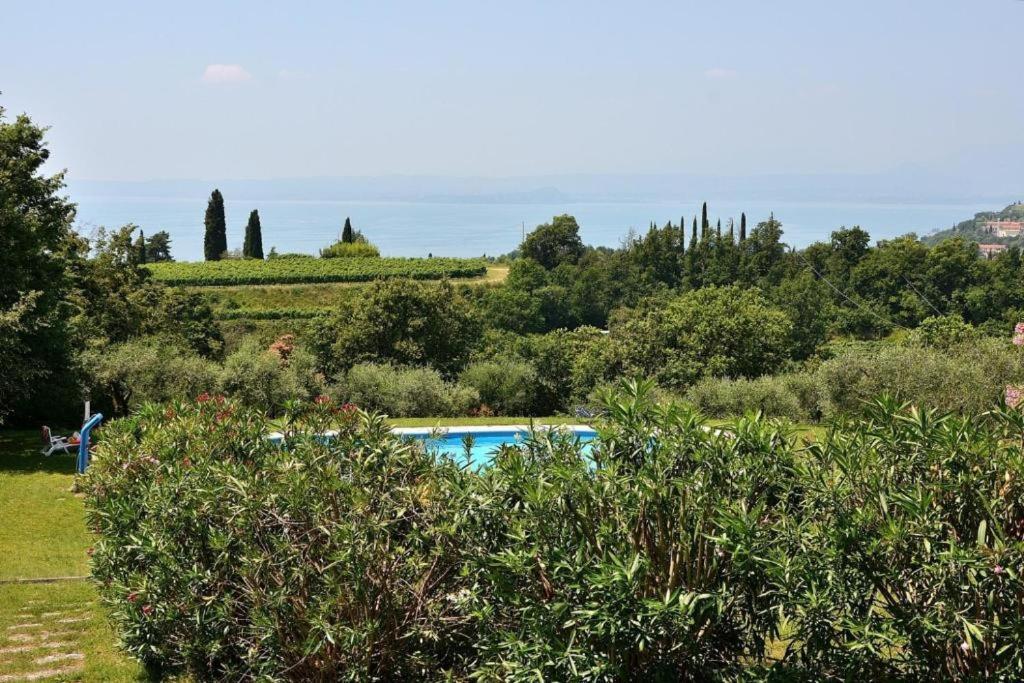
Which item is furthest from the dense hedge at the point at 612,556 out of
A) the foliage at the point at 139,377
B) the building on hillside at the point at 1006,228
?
the building on hillside at the point at 1006,228

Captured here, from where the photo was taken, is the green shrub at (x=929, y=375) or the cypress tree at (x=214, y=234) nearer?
the green shrub at (x=929, y=375)

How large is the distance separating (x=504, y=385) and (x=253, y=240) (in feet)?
211

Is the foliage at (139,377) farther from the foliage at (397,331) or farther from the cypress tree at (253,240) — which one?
the cypress tree at (253,240)

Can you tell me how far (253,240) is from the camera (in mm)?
88062

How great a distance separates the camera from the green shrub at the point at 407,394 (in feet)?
85.4

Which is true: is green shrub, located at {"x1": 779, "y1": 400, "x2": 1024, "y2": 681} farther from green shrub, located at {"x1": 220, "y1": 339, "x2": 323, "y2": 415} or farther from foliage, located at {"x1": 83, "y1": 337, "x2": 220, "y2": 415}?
foliage, located at {"x1": 83, "y1": 337, "x2": 220, "y2": 415}

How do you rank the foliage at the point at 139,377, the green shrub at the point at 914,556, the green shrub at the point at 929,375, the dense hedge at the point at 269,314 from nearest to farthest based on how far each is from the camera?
the green shrub at the point at 914,556 → the green shrub at the point at 929,375 → the foliage at the point at 139,377 → the dense hedge at the point at 269,314

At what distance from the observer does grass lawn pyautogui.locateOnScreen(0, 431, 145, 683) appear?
8219 millimetres

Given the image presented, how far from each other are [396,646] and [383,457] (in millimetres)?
1337

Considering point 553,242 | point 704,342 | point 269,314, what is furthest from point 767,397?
point 553,242

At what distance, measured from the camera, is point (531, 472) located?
6602 mm

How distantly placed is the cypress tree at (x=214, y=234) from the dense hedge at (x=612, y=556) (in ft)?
273

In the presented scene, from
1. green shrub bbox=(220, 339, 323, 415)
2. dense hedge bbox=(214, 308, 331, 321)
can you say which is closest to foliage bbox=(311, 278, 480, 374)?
green shrub bbox=(220, 339, 323, 415)

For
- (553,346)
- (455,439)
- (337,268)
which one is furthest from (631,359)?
(337,268)
